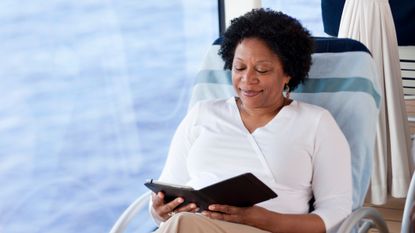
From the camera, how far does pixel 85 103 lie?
122 inches

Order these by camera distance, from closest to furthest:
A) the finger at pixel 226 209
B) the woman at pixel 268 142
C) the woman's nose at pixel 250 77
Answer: the finger at pixel 226 209 < the woman at pixel 268 142 < the woman's nose at pixel 250 77

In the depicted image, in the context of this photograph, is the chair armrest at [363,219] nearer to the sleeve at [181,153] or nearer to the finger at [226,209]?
the finger at [226,209]

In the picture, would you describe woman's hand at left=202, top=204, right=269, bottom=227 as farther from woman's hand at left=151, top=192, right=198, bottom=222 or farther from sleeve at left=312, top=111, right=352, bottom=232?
sleeve at left=312, top=111, right=352, bottom=232

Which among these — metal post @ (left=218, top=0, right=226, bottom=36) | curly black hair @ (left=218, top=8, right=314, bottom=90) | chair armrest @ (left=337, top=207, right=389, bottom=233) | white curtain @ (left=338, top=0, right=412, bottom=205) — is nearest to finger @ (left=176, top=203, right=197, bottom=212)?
chair armrest @ (left=337, top=207, right=389, bottom=233)

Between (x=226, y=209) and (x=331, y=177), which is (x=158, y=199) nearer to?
(x=226, y=209)

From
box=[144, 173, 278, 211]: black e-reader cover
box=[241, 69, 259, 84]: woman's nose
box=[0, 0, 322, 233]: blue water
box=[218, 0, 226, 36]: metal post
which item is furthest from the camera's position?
box=[218, 0, 226, 36]: metal post

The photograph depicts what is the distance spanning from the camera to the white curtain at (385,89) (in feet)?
10.0

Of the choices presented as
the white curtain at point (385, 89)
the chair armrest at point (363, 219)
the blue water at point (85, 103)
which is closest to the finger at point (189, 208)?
the chair armrest at point (363, 219)

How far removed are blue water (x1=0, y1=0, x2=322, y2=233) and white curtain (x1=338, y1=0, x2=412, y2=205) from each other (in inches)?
41.0

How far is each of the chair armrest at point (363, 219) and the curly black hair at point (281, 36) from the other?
1.63 feet

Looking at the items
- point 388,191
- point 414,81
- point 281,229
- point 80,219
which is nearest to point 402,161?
point 388,191

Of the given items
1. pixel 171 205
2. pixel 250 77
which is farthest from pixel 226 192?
pixel 250 77

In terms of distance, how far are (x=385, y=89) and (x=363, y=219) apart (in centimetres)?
107

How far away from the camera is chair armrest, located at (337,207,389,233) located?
198cm
